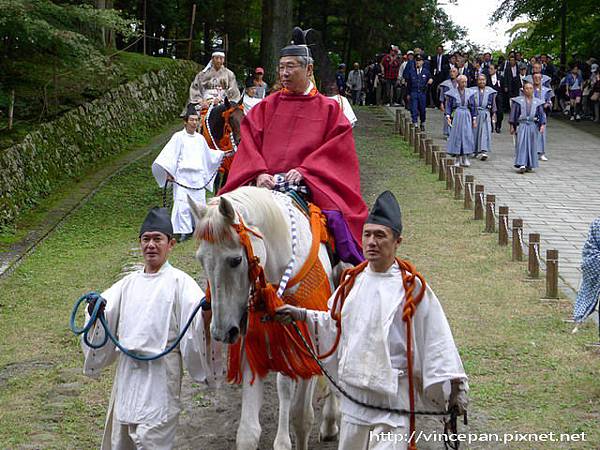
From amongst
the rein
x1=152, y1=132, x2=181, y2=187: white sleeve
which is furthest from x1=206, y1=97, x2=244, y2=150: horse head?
the rein

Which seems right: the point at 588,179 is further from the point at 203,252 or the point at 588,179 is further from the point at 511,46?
the point at 511,46

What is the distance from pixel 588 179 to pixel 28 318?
13.0 m

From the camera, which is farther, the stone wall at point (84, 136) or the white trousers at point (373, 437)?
the stone wall at point (84, 136)

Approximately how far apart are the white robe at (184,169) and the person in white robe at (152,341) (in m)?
8.01

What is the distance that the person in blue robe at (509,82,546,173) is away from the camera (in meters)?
19.8

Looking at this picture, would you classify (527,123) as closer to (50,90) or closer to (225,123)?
(225,123)

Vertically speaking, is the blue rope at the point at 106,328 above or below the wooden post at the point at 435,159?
above

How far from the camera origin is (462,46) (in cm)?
4941

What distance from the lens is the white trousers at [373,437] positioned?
4805 millimetres

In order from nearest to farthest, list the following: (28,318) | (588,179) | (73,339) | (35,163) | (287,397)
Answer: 1. (287,397)
2. (73,339)
3. (28,318)
4. (35,163)
5. (588,179)

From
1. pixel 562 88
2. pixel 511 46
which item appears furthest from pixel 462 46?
pixel 562 88

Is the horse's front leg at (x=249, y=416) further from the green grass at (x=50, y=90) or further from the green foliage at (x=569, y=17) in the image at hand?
the green foliage at (x=569, y=17)

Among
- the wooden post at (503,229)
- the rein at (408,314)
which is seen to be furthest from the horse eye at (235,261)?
the wooden post at (503,229)

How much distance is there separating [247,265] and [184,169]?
8.42 metres
